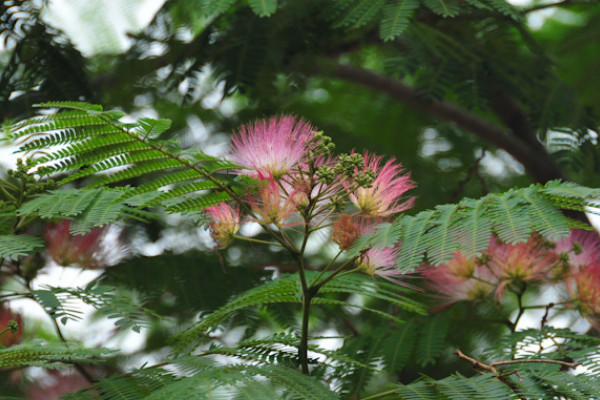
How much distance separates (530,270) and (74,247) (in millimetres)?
1593

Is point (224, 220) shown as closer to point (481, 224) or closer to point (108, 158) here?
point (108, 158)

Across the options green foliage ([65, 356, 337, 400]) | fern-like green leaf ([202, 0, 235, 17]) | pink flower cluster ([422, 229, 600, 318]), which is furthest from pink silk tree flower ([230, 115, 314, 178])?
pink flower cluster ([422, 229, 600, 318])

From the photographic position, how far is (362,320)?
10.9 ft

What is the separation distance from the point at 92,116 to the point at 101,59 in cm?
228

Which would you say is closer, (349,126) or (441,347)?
(441,347)

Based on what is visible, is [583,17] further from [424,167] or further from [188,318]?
[188,318]

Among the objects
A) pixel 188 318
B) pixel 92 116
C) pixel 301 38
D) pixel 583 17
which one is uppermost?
pixel 583 17

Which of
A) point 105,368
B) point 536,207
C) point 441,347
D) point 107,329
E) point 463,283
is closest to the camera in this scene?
point 536,207

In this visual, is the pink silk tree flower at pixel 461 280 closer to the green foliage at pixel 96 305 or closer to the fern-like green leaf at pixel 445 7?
the fern-like green leaf at pixel 445 7

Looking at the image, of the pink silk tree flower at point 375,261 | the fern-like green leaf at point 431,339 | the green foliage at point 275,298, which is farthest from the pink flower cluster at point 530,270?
the pink silk tree flower at point 375,261

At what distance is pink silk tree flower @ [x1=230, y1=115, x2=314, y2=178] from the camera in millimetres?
1881

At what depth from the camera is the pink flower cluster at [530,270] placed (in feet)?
8.73

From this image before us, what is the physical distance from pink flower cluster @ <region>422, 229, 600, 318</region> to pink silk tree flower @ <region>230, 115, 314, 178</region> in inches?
35.3

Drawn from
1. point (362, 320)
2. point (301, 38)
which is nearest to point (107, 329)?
point (362, 320)
